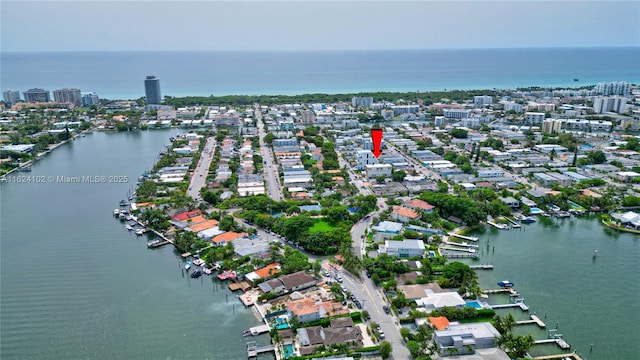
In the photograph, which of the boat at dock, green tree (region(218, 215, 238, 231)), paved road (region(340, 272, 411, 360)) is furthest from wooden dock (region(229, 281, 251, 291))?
the boat at dock

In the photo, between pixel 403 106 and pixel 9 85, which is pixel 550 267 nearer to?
pixel 403 106

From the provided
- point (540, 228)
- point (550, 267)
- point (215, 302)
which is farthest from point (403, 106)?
point (215, 302)

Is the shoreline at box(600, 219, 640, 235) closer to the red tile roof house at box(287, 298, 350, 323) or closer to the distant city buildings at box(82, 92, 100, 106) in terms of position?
the red tile roof house at box(287, 298, 350, 323)

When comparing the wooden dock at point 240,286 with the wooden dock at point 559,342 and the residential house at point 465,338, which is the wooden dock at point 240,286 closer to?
the residential house at point 465,338

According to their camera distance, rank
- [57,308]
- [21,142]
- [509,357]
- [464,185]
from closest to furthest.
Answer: [509,357] < [57,308] < [464,185] < [21,142]

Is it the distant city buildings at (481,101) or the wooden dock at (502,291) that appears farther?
the distant city buildings at (481,101)

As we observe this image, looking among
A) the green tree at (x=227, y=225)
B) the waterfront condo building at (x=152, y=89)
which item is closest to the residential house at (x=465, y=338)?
the green tree at (x=227, y=225)

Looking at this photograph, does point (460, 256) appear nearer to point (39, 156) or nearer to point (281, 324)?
point (281, 324)
